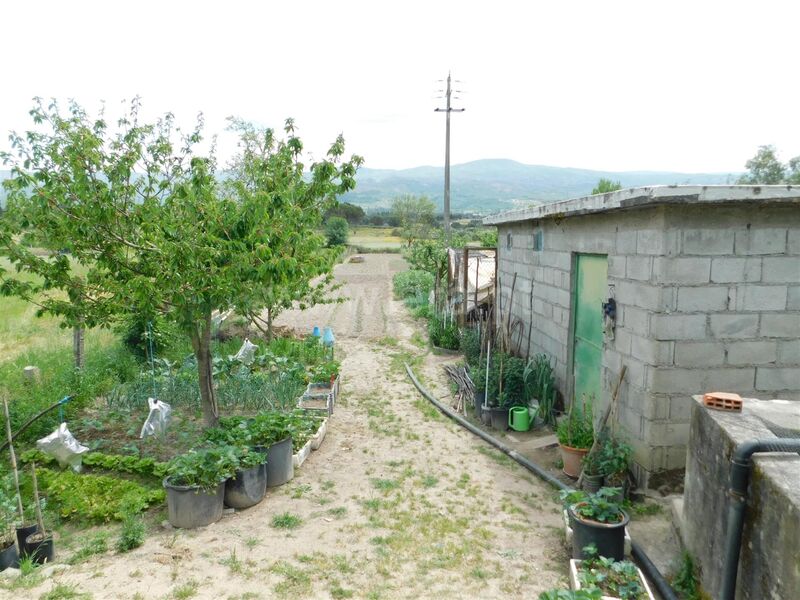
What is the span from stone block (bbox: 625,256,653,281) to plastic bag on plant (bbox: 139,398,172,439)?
5667mm

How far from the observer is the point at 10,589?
4043 mm

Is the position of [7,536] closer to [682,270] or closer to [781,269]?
[682,270]

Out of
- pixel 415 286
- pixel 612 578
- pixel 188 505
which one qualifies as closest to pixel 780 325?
pixel 612 578

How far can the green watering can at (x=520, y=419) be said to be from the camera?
7748mm

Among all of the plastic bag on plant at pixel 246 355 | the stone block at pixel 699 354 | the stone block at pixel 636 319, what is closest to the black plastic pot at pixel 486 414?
the stone block at pixel 636 319

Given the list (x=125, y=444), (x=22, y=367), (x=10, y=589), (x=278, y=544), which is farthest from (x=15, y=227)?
(x=22, y=367)

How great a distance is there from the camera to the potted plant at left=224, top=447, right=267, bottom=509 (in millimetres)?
5574

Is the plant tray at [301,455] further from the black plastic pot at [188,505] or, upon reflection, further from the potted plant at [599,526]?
the potted plant at [599,526]

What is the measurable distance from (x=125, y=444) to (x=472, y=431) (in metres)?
4.62

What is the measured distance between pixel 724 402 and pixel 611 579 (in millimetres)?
1502

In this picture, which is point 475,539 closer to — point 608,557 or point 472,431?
point 608,557

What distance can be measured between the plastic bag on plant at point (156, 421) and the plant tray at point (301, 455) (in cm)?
171

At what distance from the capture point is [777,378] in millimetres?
5434

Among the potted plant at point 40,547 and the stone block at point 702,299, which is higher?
the stone block at point 702,299
